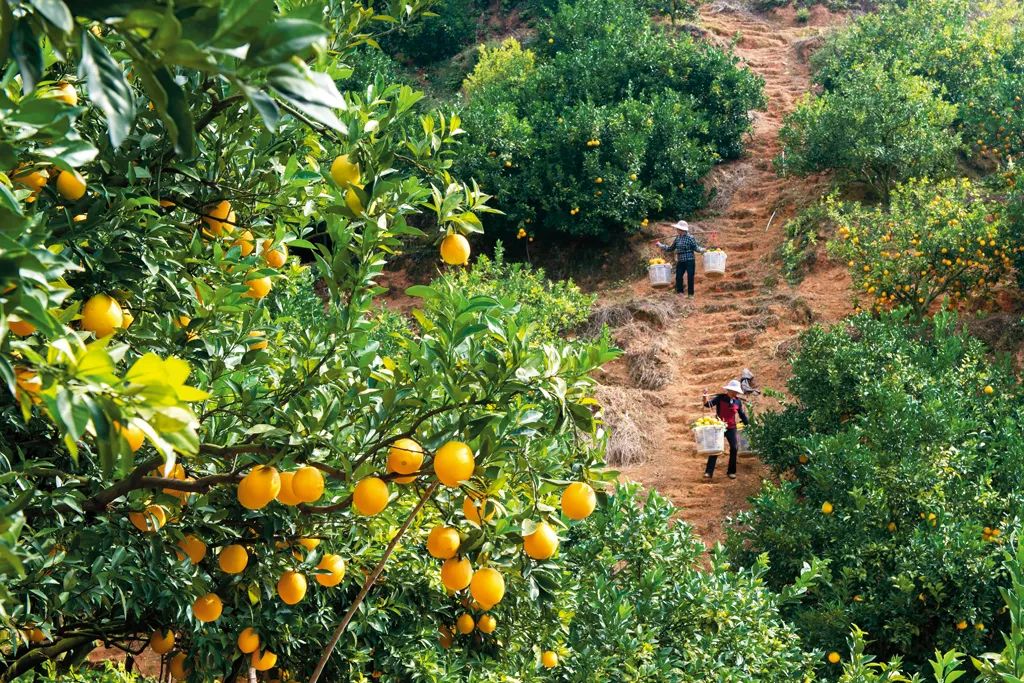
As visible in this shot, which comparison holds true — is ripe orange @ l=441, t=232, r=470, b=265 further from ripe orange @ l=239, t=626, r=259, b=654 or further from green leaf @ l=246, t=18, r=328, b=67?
ripe orange @ l=239, t=626, r=259, b=654

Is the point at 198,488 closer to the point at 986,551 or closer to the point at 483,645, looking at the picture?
the point at 483,645

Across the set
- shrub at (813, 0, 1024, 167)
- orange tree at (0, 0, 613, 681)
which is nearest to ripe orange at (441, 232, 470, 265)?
orange tree at (0, 0, 613, 681)

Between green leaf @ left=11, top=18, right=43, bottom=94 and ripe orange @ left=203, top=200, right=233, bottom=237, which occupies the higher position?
green leaf @ left=11, top=18, right=43, bottom=94

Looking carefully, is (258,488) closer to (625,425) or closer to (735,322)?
(625,425)

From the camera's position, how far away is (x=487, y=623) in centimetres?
347

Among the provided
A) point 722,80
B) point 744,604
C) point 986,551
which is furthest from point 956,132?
point 744,604

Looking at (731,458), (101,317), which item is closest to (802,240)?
(731,458)

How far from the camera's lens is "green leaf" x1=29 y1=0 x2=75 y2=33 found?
2.92 feet

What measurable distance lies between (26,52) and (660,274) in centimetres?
1054

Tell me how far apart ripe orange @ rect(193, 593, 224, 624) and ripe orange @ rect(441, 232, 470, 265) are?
1093mm

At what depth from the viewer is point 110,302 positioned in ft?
6.62

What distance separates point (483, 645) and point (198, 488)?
2.00 m

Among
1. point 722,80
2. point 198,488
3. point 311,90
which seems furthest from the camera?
point 722,80

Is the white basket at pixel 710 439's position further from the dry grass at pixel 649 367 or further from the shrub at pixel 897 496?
the dry grass at pixel 649 367
